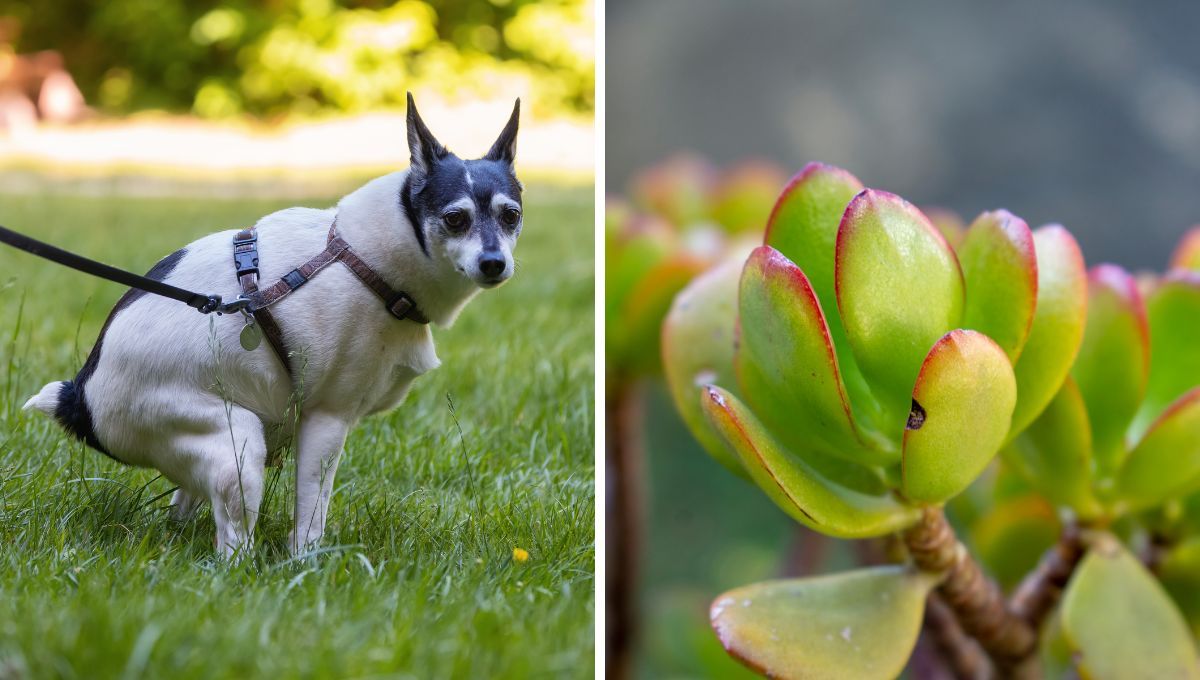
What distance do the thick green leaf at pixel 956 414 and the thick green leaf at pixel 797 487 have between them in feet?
0.08

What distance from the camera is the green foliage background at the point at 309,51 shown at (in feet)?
3.11

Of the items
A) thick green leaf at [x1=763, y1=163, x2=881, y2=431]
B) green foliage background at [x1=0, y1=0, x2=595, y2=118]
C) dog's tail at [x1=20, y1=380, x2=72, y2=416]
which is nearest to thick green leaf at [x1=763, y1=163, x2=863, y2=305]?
thick green leaf at [x1=763, y1=163, x2=881, y2=431]

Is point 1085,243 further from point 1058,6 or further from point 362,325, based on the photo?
point 362,325

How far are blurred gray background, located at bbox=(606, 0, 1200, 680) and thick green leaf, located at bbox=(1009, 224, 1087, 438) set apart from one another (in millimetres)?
352

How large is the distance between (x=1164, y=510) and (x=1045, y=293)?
0.16 metres

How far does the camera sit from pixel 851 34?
3.44 feet

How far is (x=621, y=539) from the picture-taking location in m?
0.55

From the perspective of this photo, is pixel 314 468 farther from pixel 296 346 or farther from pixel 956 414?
pixel 956 414

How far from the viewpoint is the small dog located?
659 mm

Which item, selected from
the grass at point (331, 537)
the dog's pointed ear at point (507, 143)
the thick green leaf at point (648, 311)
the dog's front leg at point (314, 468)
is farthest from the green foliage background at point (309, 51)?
the thick green leaf at point (648, 311)

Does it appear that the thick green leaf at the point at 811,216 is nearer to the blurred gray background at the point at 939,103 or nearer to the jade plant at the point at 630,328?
the jade plant at the point at 630,328

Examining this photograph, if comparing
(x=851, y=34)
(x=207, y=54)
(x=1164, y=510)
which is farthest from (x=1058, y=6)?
(x=207, y=54)

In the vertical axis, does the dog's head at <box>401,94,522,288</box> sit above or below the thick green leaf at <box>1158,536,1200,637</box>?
above

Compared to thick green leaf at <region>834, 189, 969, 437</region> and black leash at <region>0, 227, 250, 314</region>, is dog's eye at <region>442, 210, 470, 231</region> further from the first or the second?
thick green leaf at <region>834, 189, 969, 437</region>
